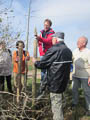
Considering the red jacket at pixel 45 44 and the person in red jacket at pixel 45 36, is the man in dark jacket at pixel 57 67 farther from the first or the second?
the person in red jacket at pixel 45 36

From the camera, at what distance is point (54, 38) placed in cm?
311

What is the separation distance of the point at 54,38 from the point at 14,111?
69.9 inches

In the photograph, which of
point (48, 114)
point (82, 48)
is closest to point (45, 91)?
point (48, 114)

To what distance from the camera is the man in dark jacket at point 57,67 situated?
2.93m

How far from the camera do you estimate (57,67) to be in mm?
2936

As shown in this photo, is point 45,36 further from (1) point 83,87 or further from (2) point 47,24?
(1) point 83,87

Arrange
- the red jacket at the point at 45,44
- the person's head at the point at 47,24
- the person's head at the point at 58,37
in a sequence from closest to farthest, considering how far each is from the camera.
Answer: the person's head at the point at 58,37 < the red jacket at the point at 45,44 < the person's head at the point at 47,24

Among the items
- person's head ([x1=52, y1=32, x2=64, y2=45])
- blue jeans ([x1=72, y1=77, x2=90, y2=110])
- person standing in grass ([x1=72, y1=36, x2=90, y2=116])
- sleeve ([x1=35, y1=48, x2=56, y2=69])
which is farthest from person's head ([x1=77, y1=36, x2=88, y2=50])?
sleeve ([x1=35, y1=48, x2=56, y2=69])

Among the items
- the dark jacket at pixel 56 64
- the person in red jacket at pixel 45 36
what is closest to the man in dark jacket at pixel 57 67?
the dark jacket at pixel 56 64

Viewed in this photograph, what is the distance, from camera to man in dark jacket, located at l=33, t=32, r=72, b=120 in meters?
2.93

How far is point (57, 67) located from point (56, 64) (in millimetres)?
63

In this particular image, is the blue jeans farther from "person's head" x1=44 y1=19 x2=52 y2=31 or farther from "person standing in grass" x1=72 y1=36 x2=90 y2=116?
"person's head" x1=44 y1=19 x2=52 y2=31

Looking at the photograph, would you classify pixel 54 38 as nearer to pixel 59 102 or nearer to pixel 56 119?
pixel 59 102

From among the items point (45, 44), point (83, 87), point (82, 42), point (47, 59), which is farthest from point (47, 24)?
point (83, 87)
